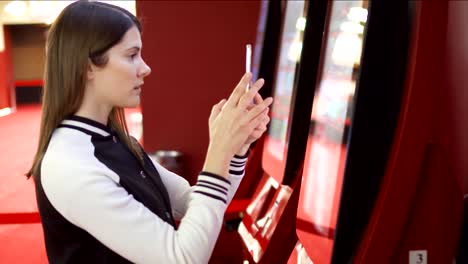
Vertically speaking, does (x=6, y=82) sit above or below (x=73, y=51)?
below

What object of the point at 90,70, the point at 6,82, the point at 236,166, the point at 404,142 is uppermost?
the point at 90,70

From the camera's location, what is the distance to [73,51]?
107 centimetres

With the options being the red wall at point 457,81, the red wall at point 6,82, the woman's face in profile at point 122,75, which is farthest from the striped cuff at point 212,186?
the red wall at point 6,82

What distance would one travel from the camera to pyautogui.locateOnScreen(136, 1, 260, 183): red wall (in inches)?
118

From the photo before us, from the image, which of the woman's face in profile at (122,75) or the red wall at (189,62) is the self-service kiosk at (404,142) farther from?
the red wall at (189,62)

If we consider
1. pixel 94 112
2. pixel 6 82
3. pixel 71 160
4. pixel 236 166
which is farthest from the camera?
pixel 6 82

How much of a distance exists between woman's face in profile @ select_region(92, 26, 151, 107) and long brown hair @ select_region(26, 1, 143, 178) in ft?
0.05

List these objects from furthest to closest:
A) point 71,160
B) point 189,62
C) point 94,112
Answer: point 189,62 → point 94,112 → point 71,160

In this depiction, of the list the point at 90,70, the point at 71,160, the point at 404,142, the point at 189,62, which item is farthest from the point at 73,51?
the point at 189,62

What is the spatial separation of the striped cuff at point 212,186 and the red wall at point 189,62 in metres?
2.05

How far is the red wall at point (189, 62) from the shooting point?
3.00m

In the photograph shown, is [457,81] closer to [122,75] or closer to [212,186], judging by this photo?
[212,186]

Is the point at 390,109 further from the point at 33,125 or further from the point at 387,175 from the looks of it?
the point at 33,125

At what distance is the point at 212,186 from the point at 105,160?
0.77 ft
